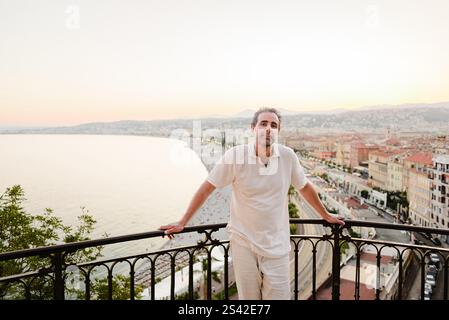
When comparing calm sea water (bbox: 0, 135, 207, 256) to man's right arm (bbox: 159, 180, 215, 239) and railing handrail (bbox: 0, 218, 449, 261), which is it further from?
man's right arm (bbox: 159, 180, 215, 239)

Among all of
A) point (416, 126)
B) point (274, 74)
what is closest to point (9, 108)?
point (274, 74)

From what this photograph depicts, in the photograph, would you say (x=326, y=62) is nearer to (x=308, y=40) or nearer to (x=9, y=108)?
(x=308, y=40)

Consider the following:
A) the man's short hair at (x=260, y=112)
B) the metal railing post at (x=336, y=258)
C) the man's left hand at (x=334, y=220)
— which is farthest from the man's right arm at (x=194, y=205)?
the metal railing post at (x=336, y=258)

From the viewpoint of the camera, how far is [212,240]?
2.54m

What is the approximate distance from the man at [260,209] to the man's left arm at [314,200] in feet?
1.07

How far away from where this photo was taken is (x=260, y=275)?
2031mm

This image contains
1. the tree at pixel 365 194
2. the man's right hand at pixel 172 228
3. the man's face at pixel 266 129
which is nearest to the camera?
the man's face at pixel 266 129

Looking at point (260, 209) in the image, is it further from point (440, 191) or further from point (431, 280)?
point (440, 191)

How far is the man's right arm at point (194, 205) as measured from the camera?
7.06 feet

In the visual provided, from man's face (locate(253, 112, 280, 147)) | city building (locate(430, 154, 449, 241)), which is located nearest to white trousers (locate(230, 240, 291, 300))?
man's face (locate(253, 112, 280, 147))

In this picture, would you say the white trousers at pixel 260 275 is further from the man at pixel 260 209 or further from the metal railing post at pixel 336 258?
the metal railing post at pixel 336 258

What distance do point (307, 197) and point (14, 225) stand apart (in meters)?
8.67

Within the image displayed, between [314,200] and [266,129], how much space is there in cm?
71

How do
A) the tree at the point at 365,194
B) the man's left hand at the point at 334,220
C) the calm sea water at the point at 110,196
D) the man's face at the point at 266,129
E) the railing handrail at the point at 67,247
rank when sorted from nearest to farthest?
the railing handrail at the point at 67,247 → the man's face at the point at 266,129 → the man's left hand at the point at 334,220 → the calm sea water at the point at 110,196 → the tree at the point at 365,194
